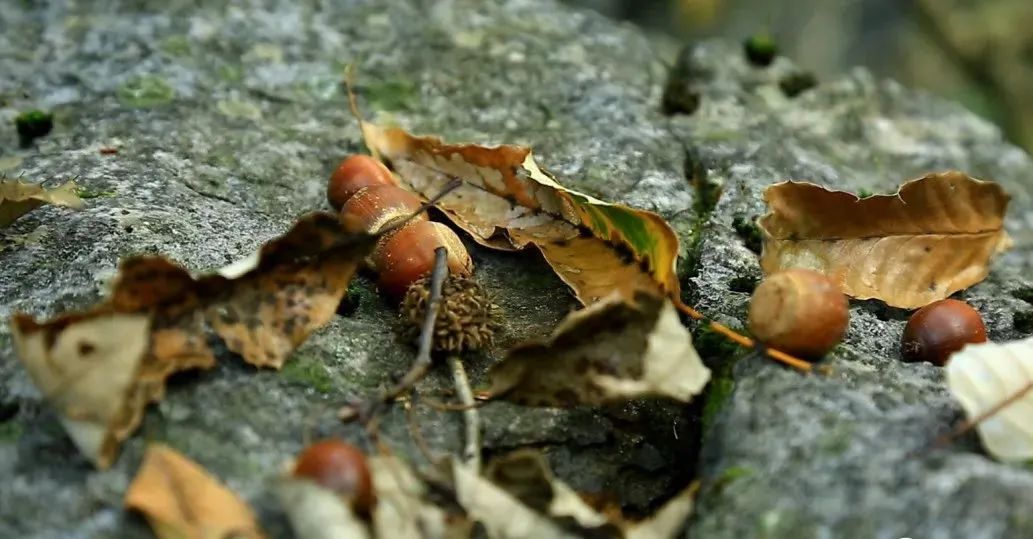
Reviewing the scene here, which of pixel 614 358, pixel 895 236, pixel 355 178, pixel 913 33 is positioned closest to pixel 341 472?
pixel 614 358

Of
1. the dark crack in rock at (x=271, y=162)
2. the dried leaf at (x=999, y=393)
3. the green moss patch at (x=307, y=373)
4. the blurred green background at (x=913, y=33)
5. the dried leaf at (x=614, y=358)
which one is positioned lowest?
the blurred green background at (x=913, y=33)

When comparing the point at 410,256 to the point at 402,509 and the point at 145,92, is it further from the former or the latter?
the point at 145,92

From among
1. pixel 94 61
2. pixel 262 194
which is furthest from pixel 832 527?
pixel 94 61

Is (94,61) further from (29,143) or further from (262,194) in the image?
(262,194)

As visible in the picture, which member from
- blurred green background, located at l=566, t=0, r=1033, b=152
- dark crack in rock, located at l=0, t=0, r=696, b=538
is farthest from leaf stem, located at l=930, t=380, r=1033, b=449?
blurred green background, located at l=566, t=0, r=1033, b=152

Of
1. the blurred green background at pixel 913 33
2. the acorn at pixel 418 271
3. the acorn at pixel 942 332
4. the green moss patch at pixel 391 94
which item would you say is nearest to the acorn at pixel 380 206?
the acorn at pixel 418 271

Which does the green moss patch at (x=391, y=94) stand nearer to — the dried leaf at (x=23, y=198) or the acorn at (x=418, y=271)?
the acorn at (x=418, y=271)
